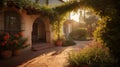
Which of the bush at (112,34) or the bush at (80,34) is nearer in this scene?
A: the bush at (112,34)

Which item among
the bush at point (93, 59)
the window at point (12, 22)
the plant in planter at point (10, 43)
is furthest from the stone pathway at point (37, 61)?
the window at point (12, 22)

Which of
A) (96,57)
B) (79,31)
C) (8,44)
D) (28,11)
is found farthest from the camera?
(79,31)

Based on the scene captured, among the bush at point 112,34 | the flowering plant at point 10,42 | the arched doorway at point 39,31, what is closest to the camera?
the bush at point 112,34

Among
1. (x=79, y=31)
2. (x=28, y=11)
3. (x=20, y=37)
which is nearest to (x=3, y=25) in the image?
(x=20, y=37)

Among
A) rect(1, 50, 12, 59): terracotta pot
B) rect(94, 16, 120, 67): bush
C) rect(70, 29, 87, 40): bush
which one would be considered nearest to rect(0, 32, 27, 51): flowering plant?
rect(1, 50, 12, 59): terracotta pot

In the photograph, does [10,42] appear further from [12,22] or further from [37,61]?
[37,61]

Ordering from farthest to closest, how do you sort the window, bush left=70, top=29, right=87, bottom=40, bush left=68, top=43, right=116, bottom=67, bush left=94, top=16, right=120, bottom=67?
bush left=70, top=29, right=87, bottom=40 → the window → bush left=94, top=16, right=120, bottom=67 → bush left=68, top=43, right=116, bottom=67

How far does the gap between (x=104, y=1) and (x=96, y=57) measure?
3.10 metres

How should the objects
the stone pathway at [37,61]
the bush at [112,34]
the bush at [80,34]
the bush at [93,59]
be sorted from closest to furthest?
the bush at [93,59]
the bush at [112,34]
the stone pathway at [37,61]
the bush at [80,34]

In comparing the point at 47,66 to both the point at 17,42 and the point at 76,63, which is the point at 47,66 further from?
the point at 17,42

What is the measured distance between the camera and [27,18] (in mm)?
11930

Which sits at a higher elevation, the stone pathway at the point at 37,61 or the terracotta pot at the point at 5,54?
the terracotta pot at the point at 5,54

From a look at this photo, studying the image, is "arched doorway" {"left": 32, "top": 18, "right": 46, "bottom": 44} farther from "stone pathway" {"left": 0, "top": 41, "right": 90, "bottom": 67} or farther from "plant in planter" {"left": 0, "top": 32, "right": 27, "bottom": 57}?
"stone pathway" {"left": 0, "top": 41, "right": 90, "bottom": 67}

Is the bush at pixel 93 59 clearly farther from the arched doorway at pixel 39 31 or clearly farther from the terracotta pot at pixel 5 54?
the arched doorway at pixel 39 31
